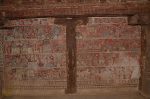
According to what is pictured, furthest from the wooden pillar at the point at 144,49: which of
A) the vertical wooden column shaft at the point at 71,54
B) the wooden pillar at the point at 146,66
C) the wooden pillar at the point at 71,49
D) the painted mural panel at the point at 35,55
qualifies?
the painted mural panel at the point at 35,55

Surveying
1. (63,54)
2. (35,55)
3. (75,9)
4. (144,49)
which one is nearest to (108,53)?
(144,49)

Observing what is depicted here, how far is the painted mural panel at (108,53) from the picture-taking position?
20.0 ft

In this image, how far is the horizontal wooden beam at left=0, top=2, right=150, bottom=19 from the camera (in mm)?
5664

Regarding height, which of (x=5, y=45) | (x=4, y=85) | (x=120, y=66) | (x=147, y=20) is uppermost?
(x=147, y=20)

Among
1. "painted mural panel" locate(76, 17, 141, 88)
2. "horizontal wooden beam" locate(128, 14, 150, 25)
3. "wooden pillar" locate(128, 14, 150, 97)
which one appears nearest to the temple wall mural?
"painted mural panel" locate(76, 17, 141, 88)

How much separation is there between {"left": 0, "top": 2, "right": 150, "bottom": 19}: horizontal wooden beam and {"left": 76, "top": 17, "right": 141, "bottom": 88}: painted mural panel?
1.39 feet

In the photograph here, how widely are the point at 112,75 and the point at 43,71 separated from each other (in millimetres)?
1581

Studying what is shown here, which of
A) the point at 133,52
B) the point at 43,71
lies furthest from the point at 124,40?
the point at 43,71

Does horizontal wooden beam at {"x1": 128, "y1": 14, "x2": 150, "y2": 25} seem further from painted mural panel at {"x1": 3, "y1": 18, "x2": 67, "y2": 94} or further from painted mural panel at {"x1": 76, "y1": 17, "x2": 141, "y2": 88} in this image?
painted mural panel at {"x1": 3, "y1": 18, "x2": 67, "y2": 94}

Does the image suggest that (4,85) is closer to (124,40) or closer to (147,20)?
(124,40)

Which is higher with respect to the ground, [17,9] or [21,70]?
[17,9]

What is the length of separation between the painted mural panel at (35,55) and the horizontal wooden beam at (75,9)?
0.41 meters

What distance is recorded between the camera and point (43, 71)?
618cm

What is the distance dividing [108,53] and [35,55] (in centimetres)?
166
